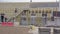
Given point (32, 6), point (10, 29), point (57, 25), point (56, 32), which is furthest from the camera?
point (32, 6)

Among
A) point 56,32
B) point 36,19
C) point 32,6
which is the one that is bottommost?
point 56,32

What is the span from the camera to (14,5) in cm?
425

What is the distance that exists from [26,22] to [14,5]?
0.71 m

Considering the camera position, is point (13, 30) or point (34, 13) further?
point (34, 13)

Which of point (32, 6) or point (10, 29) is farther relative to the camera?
point (32, 6)

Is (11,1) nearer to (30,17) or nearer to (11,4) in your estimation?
(11,4)

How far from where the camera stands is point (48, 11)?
3.99m

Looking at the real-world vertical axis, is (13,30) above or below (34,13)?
below

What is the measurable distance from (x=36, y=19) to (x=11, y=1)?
1027 millimetres

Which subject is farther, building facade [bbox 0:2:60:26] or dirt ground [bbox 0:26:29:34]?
building facade [bbox 0:2:60:26]

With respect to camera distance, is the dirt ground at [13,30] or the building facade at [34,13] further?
→ the building facade at [34,13]

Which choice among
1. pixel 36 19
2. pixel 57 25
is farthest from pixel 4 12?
pixel 57 25

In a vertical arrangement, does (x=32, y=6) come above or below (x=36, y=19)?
above

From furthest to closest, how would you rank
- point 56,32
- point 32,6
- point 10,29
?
point 32,6, point 56,32, point 10,29
